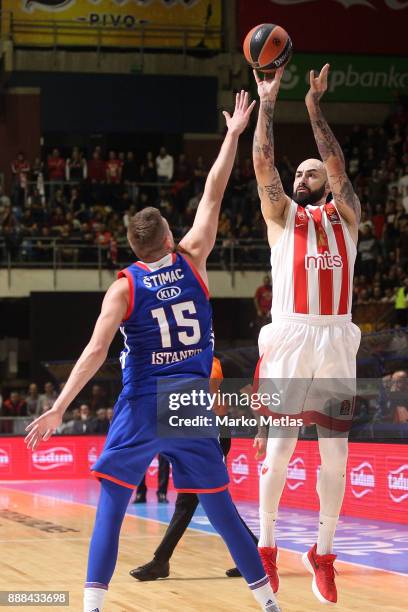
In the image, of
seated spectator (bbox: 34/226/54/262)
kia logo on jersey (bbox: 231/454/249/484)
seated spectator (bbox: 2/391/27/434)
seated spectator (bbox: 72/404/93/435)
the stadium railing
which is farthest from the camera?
the stadium railing

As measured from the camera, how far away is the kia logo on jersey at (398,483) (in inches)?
471

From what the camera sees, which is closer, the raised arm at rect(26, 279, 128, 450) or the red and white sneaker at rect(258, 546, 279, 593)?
the raised arm at rect(26, 279, 128, 450)

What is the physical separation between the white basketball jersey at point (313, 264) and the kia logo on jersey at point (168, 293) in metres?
1.42

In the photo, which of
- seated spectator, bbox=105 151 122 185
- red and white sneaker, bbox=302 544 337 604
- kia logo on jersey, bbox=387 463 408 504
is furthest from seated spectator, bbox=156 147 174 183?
red and white sneaker, bbox=302 544 337 604

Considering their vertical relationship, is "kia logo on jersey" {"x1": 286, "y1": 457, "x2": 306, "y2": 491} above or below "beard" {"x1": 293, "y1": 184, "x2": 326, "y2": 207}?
below

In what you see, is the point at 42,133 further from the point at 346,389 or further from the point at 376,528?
the point at 346,389

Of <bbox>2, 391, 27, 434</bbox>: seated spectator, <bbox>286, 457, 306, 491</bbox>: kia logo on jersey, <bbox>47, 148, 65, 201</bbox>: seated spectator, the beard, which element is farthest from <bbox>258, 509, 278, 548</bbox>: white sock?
<bbox>47, 148, 65, 201</bbox>: seated spectator

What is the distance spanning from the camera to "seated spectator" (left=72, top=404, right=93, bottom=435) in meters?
20.6

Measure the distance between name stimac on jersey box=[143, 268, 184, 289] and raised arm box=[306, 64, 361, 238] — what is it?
1.66 metres

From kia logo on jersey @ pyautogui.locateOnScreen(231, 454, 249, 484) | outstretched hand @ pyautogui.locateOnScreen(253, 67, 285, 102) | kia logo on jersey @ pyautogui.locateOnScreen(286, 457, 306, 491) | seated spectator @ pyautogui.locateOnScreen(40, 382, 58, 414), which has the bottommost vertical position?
seated spectator @ pyautogui.locateOnScreen(40, 382, 58, 414)

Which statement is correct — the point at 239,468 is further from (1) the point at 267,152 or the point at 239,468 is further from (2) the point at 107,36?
(2) the point at 107,36

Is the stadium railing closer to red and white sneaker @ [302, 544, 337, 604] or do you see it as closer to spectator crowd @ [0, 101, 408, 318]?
spectator crowd @ [0, 101, 408, 318]

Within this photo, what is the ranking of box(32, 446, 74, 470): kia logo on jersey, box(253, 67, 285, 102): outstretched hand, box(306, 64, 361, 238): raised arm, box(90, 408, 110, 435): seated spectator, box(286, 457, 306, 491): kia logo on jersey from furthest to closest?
box(32, 446, 74, 470): kia logo on jersey < box(90, 408, 110, 435): seated spectator < box(286, 457, 306, 491): kia logo on jersey < box(306, 64, 361, 238): raised arm < box(253, 67, 285, 102): outstretched hand

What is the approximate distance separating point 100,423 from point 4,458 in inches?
81.6
